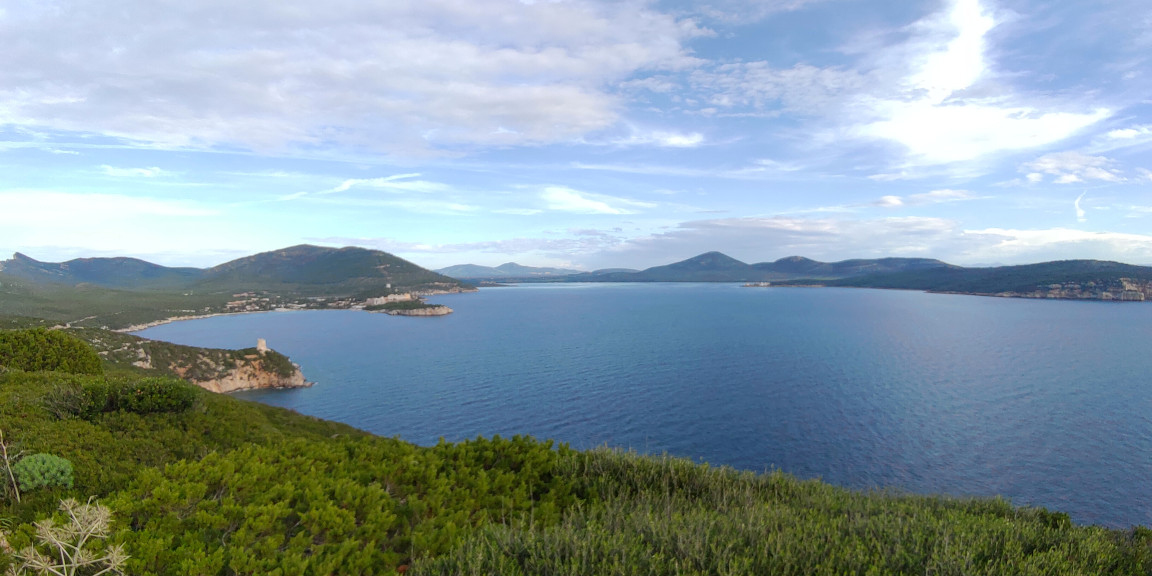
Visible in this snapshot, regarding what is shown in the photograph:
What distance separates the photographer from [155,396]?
57.4 feet

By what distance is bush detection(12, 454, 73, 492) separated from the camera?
10.2 metres

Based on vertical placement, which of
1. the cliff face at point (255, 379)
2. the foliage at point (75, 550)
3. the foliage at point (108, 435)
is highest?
the foliage at point (75, 550)

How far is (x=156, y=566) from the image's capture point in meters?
7.19

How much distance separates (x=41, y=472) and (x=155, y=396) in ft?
25.4

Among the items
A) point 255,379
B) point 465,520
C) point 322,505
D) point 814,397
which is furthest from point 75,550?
point 255,379

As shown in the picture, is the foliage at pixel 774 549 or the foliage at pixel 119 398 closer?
the foliage at pixel 774 549

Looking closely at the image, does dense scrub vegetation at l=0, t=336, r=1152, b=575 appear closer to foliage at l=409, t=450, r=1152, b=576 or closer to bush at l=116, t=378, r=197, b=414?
foliage at l=409, t=450, r=1152, b=576

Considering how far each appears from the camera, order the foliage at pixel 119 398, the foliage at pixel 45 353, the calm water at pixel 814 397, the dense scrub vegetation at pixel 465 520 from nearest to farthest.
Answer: the dense scrub vegetation at pixel 465 520 < the foliage at pixel 119 398 < the foliage at pixel 45 353 < the calm water at pixel 814 397

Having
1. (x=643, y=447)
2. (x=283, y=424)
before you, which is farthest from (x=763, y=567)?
(x=643, y=447)

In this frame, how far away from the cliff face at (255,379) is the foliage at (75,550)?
103m

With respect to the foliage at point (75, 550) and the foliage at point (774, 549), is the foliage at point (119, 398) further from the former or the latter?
the foliage at point (774, 549)

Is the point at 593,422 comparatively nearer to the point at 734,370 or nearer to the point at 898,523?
the point at 734,370

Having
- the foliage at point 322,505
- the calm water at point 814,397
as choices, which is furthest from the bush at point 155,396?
the calm water at point 814,397

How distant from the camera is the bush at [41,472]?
10172mm
